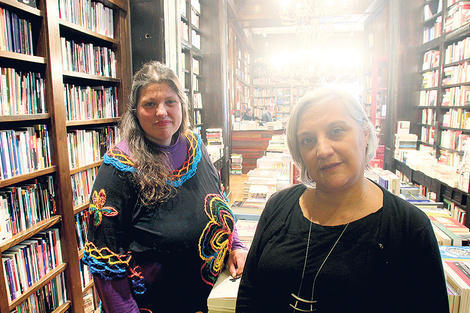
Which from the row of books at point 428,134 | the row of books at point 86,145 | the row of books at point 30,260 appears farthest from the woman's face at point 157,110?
the row of books at point 428,134

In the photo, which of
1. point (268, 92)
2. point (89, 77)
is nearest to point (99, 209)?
point (89, 77)

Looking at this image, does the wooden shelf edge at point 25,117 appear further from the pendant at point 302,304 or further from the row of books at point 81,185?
the pendant at point 302,304

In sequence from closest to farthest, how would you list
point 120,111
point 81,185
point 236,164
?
1. point 81,185
2. point 120,111
3. point 236,164

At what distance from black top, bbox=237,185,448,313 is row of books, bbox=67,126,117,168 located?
5.79 ft

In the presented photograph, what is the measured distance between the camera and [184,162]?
4.01 ft

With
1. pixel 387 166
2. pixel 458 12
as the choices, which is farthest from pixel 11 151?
pixel 387 166

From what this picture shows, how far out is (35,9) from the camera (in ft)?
5.45

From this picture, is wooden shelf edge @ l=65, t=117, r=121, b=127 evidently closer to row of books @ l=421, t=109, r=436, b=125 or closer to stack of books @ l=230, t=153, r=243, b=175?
row of books @ l=421, t=109, r=436, b=125

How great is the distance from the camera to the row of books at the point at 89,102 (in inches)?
82.2

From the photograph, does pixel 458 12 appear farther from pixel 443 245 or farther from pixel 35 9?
pixel 35 9

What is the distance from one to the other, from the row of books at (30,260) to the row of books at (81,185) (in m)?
0.29

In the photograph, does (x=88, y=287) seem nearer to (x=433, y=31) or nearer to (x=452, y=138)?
(x=452, y=138)

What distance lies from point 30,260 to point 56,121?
810 millimetres

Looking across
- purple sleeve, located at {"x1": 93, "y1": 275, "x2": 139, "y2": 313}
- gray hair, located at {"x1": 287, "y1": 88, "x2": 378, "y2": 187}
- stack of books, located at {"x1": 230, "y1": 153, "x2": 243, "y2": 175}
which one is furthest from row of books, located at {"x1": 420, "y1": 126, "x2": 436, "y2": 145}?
purple sleeve, located at {"x1": 93, "y1": 275, "x2": 139, "y2": 313}
